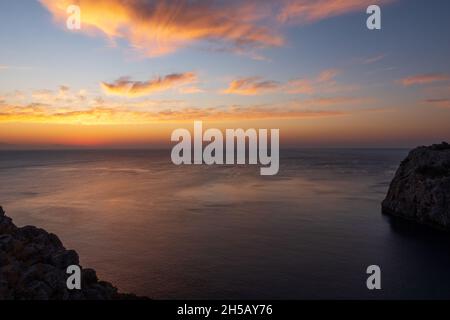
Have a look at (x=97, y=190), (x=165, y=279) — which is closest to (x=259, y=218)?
(x=165, y=279)

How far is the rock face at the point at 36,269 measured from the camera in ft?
80.9

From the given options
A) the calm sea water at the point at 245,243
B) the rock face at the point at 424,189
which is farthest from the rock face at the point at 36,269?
the rock face at the point at 424,189

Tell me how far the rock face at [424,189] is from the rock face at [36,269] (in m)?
73.6

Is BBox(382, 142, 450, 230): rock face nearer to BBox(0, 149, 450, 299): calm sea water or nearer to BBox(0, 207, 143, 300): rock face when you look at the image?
BBox(0, 149, 450, 299): calm sea water

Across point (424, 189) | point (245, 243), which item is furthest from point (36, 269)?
point (424, 189)

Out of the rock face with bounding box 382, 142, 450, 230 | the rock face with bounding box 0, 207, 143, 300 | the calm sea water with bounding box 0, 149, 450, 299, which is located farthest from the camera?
the rock face with bounding box 382, 142, 450, 230

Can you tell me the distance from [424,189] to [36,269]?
273 feet

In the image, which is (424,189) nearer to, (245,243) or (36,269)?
(245,243)

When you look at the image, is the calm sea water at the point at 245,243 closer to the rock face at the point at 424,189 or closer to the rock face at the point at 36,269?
the rock face at the point at 424,189

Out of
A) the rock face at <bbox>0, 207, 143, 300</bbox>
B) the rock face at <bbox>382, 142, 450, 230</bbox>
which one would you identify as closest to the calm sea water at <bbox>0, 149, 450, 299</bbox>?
the rock face at <bbox>382, 142, 450, 230</bbox>

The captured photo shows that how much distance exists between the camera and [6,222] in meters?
32.1

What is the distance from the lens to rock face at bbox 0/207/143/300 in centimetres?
2467

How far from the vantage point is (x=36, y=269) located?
86.8ft

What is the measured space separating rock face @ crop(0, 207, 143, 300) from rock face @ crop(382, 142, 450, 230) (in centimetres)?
7357
